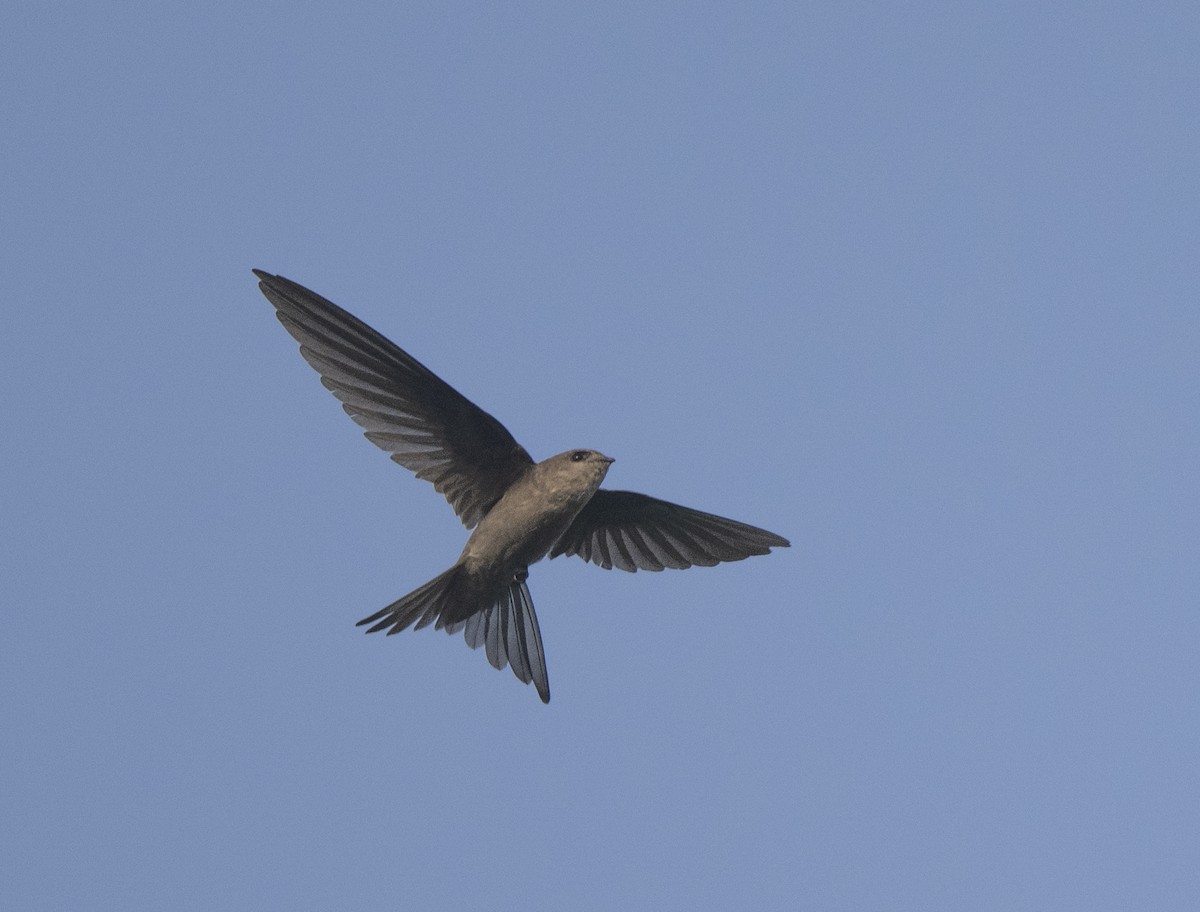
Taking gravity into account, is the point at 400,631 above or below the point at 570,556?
below

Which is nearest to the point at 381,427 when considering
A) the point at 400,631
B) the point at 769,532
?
the point at 400,631

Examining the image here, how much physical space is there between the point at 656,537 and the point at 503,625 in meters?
0.92

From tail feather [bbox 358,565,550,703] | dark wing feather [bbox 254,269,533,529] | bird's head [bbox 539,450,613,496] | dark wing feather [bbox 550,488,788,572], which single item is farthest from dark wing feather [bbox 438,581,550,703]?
bird's head [bbox 539,450,613,496]

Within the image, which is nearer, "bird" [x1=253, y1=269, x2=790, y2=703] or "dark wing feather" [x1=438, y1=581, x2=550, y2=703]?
"bird" [x1=253, y1=269, x2=790, y2=703]

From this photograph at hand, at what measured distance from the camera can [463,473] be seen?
6.93 meters

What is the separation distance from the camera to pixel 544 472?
6.68 m

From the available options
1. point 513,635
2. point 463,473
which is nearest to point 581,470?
point 463,473

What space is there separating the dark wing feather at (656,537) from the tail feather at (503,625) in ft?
1.68

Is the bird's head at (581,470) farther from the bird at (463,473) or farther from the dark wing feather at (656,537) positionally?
the dark wing feather at (656,537)

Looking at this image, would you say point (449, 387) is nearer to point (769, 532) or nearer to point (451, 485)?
point (451, 485)

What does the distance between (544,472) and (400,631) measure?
85 centimetres

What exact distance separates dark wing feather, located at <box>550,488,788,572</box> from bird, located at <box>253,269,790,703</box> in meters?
0.14

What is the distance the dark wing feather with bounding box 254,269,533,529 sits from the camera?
6.68 m

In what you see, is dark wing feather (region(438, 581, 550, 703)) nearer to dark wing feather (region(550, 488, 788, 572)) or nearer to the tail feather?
the tail feather
